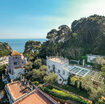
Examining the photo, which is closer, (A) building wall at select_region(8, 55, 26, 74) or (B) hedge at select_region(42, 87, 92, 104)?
(B) hedge at select_region(42, 87, 92, 104)

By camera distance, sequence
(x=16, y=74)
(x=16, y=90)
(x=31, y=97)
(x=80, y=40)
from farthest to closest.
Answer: (x=80, y=40) < (x=16, y=74) < (x=16, y=90) < (x=31, y=97)

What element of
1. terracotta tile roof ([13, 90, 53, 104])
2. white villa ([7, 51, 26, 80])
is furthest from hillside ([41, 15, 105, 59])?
terracotta tile roof ([13, 90, 53, 104])

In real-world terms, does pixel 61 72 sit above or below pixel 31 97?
above

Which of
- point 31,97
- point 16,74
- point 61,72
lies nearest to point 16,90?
point 31,97

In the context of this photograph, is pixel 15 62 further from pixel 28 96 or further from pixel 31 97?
pixel 31 97

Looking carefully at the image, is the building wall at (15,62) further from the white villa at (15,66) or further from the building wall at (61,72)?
the building wall at (61,72)

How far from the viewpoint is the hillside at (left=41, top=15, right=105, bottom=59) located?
2606 centimetres

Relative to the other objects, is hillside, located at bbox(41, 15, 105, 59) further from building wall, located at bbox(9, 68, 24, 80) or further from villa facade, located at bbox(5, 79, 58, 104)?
villa facade, located at bbox(5, 79, 58, 104)

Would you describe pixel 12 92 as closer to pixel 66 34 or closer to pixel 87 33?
pixel 66 34

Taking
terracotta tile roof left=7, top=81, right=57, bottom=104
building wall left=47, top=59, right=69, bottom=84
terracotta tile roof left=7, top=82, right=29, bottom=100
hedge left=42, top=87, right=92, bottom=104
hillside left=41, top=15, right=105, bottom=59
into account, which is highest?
hillside left=41, top=15, right=105, bottom=59

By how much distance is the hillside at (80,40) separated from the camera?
26.1 m

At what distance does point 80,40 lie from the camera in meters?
30.3

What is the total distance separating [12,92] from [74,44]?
83.9 ft

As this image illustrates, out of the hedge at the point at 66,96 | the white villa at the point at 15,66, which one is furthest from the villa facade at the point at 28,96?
the white villa at the point at 15,66
